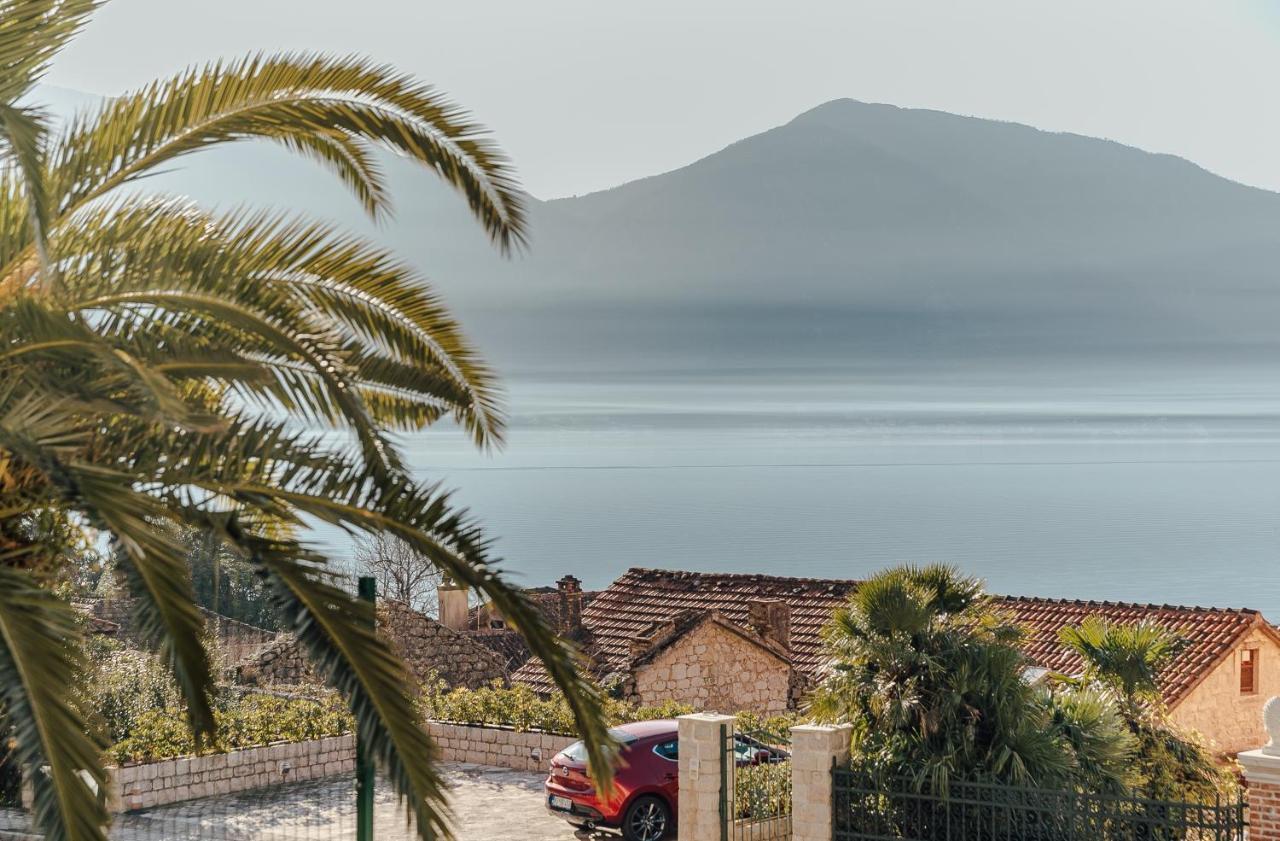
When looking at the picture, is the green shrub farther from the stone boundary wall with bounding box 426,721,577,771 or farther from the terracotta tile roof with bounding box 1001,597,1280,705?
the terracotta tile roof with bounding box 1001,597,1280,705

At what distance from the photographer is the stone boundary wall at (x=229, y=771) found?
19.4 m

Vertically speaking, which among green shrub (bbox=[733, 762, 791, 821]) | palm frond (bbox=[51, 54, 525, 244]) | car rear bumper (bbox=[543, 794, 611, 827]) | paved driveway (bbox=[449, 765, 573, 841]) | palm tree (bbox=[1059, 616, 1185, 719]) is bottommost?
paved driveway (bbox=[449, 765, 573, 841])

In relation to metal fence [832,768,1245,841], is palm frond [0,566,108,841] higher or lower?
higher

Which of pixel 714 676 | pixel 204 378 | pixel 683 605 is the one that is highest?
pixel 204 378

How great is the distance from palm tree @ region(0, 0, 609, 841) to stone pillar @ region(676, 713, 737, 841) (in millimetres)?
7144

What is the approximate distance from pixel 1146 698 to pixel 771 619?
1260 cm

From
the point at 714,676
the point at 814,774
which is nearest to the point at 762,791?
the point at 814,774

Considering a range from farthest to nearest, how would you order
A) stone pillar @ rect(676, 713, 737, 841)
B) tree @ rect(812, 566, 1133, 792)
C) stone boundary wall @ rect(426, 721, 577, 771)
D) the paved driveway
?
1. stone boundary wall @ rect(426, 721, 577, 771)
2. the paved driveway
3. stone pillar @ rect(676, 713, 737, 841)
4. tree @ rect(812, 566, 1133, 792)

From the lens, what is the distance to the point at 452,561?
7820mm

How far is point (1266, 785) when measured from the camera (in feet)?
45.5

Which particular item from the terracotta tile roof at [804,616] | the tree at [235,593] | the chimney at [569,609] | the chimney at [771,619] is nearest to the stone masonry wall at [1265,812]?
the terracotta tile roof at [804,616]

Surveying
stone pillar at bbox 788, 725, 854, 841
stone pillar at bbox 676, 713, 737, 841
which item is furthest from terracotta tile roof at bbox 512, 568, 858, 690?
stone pillar at bbox 788, 725, 854, 841

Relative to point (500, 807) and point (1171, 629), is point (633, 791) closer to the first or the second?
point (500, 807)

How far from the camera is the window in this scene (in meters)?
30.2
